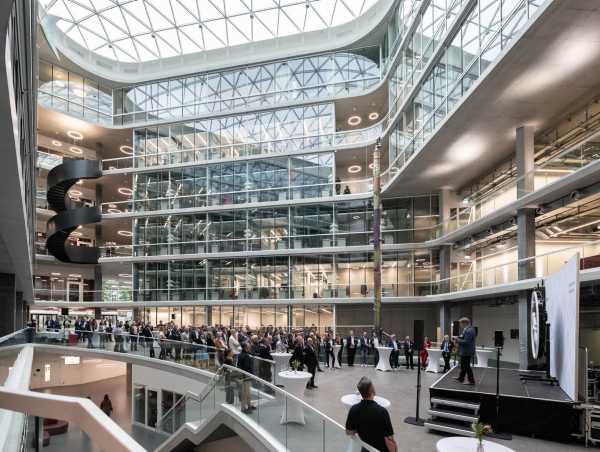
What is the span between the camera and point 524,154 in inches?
727

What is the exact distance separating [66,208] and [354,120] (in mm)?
22661

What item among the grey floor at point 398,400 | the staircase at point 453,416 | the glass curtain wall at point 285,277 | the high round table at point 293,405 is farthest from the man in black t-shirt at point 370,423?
the glass curtain wall at point 285,277

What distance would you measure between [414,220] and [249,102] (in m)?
16.2

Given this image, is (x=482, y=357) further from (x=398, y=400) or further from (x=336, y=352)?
(x=398, y=400)

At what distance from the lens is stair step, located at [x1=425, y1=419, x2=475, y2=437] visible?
9.55 m

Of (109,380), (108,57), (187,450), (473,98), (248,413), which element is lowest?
(109,380)

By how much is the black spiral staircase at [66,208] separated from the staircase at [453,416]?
25070mm

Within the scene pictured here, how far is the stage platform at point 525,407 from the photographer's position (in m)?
9.47

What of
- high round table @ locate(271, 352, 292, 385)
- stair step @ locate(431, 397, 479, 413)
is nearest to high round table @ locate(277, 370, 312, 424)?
stair step @ locate(431, 397, 479, 413)

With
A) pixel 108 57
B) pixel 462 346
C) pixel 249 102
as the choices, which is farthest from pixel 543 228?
pixel 108 57

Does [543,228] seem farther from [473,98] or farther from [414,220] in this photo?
[414,220]

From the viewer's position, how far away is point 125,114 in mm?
38750

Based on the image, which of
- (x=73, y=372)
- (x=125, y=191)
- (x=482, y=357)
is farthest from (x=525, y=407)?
(x=125, y=191)

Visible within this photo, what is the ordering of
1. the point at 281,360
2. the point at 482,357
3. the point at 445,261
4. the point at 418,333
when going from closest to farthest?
the point at 418,333 < the point at 281,360 < the point at 482,357 < the point at 445,261
